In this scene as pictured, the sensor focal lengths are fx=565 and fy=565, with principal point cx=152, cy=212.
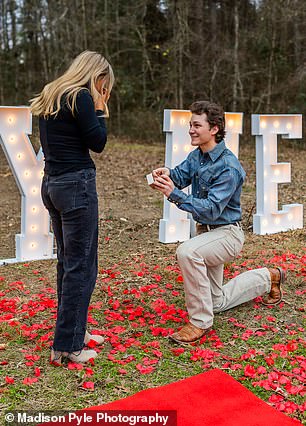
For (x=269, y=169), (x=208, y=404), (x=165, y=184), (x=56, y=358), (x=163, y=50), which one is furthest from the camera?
(x=163, y=50)

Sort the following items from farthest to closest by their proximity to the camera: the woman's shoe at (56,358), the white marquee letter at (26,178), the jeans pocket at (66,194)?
1. the white marquee letter at (26,178)
2. the woman's shoe at (56,358)
3. the jeans pocket at (66,194)

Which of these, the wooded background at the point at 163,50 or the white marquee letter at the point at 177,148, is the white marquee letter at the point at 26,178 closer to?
the white marquee letter at the point at 177,148

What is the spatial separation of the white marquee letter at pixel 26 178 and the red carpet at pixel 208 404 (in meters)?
3.18

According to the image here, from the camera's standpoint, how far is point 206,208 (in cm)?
389

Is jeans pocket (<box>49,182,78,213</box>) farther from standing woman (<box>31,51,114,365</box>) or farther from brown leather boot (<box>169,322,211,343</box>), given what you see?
brown leather boot (<box>169,322,211,343</box>)

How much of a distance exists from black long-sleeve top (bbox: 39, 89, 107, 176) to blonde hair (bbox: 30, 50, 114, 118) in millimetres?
38

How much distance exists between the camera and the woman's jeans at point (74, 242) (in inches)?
135

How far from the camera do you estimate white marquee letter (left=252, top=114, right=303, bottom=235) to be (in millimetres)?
7148

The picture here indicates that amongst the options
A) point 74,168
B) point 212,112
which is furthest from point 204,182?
point 74,168

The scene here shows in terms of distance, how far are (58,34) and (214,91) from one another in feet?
21.4

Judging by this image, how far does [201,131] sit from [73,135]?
3.57 ft

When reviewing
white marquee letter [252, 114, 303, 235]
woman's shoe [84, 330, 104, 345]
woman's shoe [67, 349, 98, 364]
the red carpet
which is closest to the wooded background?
white marquee letter [252, 114, 303, 235]

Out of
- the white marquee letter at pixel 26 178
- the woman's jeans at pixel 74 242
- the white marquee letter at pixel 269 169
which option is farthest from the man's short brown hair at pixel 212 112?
the white marquee letter at pixel 269 169

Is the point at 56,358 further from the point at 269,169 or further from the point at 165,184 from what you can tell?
the point at 269,169
